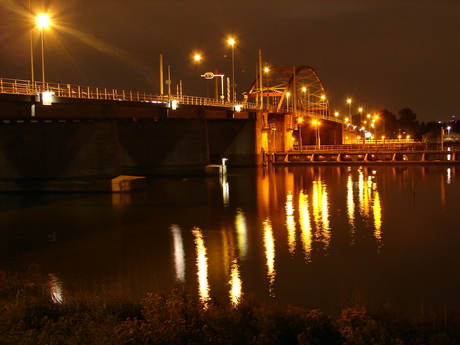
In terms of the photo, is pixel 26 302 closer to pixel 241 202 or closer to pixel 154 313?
pixel 154 313

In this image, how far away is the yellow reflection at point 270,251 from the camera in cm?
1619

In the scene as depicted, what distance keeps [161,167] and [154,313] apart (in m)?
52.5

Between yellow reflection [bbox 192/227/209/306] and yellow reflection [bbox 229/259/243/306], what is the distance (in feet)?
2.31

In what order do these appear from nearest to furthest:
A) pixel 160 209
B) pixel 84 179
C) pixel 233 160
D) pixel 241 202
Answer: pixel 160 209, pixel 241 202, pixel 84 179, pixel 233 160

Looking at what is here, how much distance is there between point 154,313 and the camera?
9367 millimetres

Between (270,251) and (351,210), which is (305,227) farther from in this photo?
(351,210)

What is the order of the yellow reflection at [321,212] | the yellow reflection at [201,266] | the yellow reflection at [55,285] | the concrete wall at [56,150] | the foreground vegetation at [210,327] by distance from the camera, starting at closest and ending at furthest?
the foreground vegetation at [210,327] < the yellow reflection at [201,266] < the yellow reflection at [55,285] < the yellow reflection at [321,212] < the concrete wall at [56,150]

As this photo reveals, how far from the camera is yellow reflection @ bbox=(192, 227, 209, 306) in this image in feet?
47.8

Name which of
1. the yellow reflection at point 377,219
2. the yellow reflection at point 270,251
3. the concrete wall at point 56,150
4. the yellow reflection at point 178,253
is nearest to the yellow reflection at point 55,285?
the yellow reflection at point 178,253

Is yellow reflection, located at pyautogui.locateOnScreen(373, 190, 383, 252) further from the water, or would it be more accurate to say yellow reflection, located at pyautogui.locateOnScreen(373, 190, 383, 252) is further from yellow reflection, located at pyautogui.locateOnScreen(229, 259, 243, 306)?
yellow reflection, located at pyautogui.locateOnScreen(229, 259, 243, 306)

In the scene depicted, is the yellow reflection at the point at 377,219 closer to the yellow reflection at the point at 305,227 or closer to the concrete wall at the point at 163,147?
the yellow reflection at the point at 305,227

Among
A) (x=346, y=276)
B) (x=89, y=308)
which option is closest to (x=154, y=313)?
(x=89, y=308)

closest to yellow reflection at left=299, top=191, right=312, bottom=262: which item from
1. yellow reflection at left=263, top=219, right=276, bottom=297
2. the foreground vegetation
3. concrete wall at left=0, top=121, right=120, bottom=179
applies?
yellow reflection at left=263, top=219, right=276, bottom=297

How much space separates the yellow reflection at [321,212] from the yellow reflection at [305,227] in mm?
407
